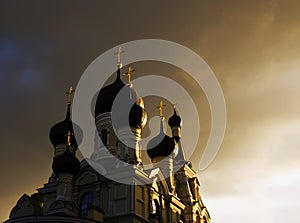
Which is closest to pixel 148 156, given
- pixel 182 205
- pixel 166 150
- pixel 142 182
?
pixel 166 150

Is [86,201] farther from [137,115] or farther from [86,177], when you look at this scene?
[137,115]

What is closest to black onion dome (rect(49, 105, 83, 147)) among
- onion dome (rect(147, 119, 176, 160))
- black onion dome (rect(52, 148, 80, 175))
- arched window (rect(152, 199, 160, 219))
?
black onion dome (rect(52, 148, 80, 175))

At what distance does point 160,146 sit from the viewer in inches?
1029

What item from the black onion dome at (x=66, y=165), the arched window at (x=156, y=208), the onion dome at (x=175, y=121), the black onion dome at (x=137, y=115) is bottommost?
the arched window at (x=156, y=208)

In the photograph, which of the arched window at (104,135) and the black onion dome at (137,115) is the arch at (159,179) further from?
the arched window at (104,135)

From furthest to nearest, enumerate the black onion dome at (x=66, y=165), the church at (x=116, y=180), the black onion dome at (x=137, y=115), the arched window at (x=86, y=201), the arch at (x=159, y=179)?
1. the black onion dome at (x=137, y=115)
2. the arch at (x=159, y=179)
3. the arched window at (x=86, y=201)
4. the black onion dome at (x=66, y=165)
5. the church at (x=116, y=180)

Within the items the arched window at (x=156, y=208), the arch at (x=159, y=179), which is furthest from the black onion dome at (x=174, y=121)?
the arched window at (x=156, y=208)

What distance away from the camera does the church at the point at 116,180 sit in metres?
20.2

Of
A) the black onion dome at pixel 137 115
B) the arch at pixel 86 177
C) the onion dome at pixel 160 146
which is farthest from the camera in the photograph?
the onion dome at pixel 160 146

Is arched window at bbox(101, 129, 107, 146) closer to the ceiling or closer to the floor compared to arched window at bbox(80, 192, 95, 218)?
closer to the ceiling

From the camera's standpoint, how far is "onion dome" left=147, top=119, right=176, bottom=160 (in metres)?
25.9

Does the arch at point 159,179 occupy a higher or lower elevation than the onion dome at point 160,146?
lower

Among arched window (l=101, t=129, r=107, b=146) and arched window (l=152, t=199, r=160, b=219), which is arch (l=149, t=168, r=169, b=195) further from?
arched window (l=101, t=129, r=107, b=146)

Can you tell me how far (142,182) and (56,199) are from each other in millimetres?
3639
